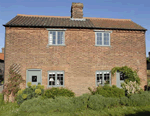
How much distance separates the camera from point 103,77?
10.4 metres

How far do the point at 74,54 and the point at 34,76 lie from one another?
4.39 metres

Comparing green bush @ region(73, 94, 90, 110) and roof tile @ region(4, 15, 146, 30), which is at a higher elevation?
roof tile @ region(4, 15, 146, 30)

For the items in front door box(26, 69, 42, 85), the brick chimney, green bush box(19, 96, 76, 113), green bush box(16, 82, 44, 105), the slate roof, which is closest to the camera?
green bush box(19, 96, 76, 113)

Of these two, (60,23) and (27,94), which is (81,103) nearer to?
(27,94)

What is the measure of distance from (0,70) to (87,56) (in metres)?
20.7

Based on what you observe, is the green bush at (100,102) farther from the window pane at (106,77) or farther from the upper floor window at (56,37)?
the upper floor window at (56,37)

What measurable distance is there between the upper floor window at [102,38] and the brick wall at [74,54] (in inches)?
16.1

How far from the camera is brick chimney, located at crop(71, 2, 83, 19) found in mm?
12416

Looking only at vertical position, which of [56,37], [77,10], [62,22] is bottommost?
[56,37]

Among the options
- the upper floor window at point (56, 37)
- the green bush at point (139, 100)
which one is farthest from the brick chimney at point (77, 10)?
the green bush at point (139, 100)

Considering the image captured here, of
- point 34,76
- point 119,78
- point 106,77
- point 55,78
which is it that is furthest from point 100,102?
point 34,76

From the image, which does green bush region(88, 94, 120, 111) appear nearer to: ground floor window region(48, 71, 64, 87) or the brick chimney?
ground floor window region(48, 71, 64, 87)

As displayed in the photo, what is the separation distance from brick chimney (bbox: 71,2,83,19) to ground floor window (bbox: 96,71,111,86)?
7002mm

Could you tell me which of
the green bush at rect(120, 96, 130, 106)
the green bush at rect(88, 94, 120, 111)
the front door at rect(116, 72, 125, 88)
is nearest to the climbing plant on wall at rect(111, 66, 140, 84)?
the front door at rect(116, 72, 125, 88)
